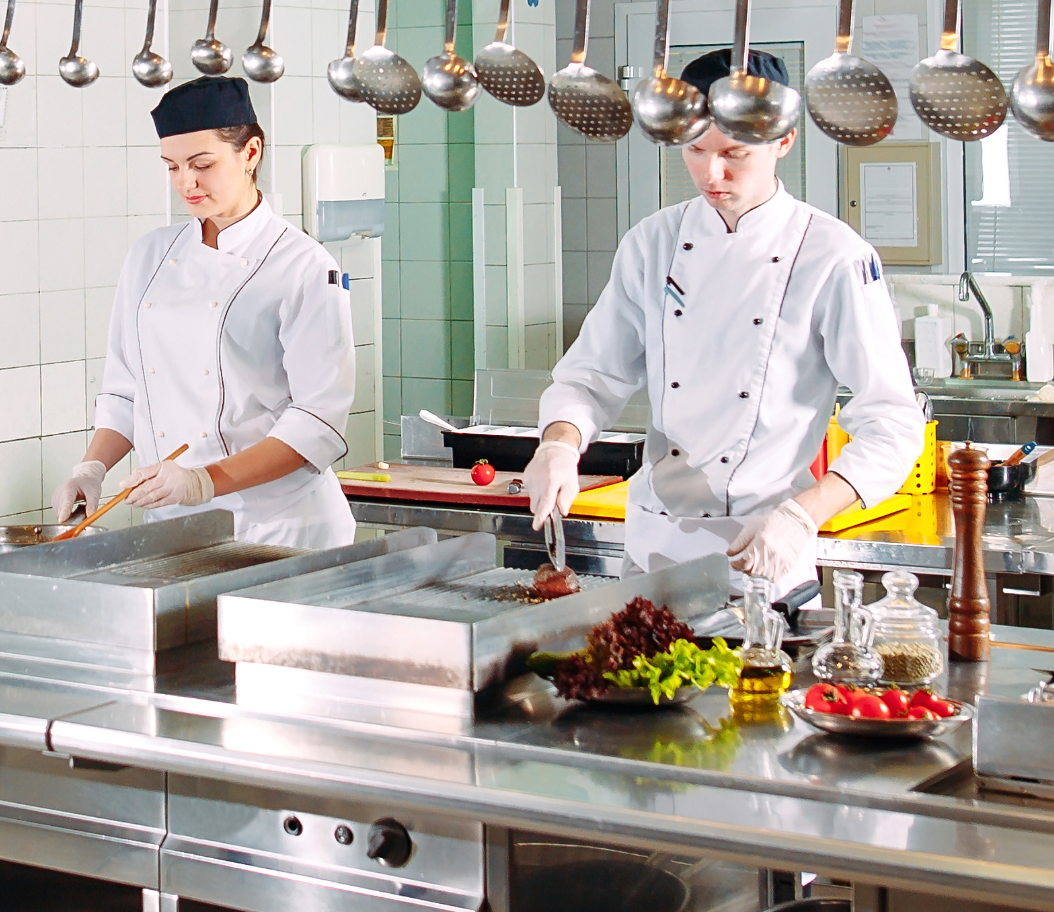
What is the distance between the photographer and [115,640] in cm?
232

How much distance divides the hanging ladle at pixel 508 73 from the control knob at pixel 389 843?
3.36 ft

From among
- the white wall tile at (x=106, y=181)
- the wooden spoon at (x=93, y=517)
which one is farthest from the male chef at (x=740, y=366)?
the white wall tile at (x=106, y=181)

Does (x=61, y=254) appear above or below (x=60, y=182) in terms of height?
below

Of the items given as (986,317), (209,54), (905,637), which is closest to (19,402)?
(209,54)

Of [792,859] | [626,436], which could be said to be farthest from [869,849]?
[626,436]

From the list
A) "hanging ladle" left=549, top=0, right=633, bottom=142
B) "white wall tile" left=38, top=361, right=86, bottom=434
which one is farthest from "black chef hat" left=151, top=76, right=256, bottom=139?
"white wall tile" left=38, top=361, right=86, bottom=434

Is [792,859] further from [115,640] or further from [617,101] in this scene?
[115,640]

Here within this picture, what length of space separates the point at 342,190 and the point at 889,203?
8.85 ft

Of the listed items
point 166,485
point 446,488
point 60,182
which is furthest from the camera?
point 60,182

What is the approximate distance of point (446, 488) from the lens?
4066mm

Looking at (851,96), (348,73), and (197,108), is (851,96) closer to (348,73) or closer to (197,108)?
(348,73)

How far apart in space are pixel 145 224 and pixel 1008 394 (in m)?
3.30

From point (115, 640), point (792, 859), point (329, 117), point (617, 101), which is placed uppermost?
point (329, 117)

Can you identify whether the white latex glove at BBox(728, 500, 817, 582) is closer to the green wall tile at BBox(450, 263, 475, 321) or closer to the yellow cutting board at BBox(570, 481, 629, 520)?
the yellow cutting board at BBox(570, 481, 629, 520)
